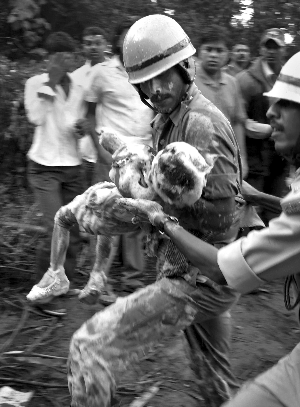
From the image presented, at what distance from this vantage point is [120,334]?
2881 mm

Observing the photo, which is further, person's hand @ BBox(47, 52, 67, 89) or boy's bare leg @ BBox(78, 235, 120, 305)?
person's hand @ BBox(47, 52, 67, 89)

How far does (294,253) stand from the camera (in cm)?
215

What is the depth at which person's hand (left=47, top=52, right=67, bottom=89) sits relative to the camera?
540cm

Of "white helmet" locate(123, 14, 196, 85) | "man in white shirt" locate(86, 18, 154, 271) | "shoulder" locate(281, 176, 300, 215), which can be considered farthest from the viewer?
"man in white shirt" locate(86, 18, 154, 271)

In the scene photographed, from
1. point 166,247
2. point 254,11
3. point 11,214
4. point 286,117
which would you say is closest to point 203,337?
point 166,247

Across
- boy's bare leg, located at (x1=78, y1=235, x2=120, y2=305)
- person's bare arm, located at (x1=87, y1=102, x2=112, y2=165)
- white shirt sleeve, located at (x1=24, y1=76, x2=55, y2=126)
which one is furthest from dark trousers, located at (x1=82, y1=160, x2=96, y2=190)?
boy's bare leg, located at (x1=78, y1=235, x2=120, y2=305)

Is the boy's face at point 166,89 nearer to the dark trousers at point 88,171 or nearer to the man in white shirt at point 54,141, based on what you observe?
the man in white shirt at point 54,141

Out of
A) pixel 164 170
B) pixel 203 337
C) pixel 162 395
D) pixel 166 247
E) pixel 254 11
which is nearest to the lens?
pixel 164 170

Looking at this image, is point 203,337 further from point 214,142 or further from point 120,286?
point 120,286

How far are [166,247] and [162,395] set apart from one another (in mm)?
1373

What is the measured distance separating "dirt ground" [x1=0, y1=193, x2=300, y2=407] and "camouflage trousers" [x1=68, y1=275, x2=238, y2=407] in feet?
0.48

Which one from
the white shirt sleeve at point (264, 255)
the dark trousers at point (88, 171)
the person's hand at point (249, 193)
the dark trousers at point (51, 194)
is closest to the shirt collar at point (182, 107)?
the person's hand at point (249, 193)

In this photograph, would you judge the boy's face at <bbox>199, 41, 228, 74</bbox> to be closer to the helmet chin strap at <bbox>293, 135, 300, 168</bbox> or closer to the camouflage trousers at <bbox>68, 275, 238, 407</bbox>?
the camouflage trousers at <bbox>68, 275, 238, 407</bbox>

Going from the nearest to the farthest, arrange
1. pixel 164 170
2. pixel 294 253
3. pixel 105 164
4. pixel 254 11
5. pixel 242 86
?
pixel 294 253
pixel 164 170
pixel 105 164
pixel 242 86
pixel 254 11
